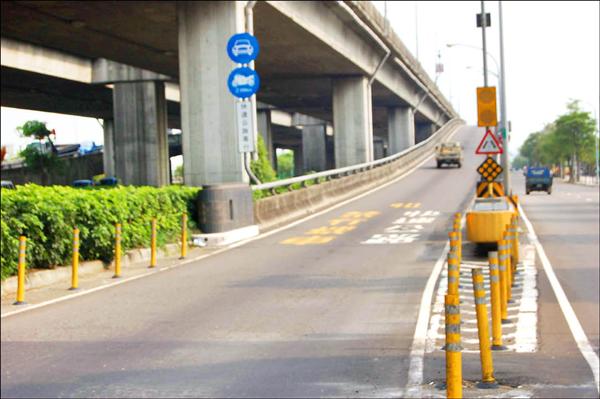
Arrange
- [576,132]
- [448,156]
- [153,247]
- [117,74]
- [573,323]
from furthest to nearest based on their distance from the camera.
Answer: [576,132]
[448,156]
[117,74]
[153,247]
[573,323]

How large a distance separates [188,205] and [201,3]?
25.0 ft

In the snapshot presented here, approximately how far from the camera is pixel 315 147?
96250 millimetres

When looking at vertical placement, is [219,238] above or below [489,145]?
below

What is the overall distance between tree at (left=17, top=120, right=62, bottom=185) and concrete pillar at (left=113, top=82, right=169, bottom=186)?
1213 inches

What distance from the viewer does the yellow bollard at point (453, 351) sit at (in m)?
5.99

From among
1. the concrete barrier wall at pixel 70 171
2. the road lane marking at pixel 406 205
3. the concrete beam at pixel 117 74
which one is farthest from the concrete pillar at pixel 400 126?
the road lane marking at pixel 406 205

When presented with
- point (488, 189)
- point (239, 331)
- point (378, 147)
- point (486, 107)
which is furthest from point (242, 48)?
point (378, 147)

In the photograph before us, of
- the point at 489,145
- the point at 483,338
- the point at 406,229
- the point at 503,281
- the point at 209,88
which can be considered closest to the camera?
the point at 483,338

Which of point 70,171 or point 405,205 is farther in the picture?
point 70,171

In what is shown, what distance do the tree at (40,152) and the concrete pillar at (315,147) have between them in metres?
26.7

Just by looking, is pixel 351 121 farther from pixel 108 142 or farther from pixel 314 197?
pixel 108 142

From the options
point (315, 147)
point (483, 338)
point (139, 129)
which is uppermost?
point (139, 129)

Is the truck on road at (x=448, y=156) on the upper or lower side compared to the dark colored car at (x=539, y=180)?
upper

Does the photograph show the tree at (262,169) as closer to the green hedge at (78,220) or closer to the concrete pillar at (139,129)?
the green hedge at (78,220)
